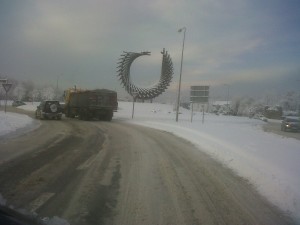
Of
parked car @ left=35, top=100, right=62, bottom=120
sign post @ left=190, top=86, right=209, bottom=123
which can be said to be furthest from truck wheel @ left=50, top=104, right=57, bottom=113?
sign post @ left=190, top=86, right=209, bottom=123

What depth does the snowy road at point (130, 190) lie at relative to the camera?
19.8 ft

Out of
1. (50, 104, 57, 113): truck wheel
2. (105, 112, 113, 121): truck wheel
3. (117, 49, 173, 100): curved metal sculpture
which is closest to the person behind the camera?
(50, 104, 57, 113): truck wheel

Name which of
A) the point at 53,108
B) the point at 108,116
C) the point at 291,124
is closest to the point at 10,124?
the point at 53,108

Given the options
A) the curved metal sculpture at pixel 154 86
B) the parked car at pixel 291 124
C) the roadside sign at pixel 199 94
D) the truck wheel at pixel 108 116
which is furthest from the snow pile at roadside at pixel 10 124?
the curved metal sculpture at pixel 154 86

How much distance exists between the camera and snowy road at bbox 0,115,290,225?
19.8 ft

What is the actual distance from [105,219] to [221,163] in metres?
7.17

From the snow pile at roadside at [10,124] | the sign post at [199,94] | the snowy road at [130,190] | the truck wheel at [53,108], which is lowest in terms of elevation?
the snow pile at roadside at [10,124]

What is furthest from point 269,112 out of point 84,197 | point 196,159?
point 84,197

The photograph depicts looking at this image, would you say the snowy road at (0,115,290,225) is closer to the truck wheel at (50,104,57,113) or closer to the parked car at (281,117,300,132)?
the truck wheel at (50,104,57,113)

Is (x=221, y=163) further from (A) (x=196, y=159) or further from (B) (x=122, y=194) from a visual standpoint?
(B) (x=122, y=194)

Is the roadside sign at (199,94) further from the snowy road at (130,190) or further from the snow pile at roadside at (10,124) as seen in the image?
the snowy road at (130,190)

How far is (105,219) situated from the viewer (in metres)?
5.73

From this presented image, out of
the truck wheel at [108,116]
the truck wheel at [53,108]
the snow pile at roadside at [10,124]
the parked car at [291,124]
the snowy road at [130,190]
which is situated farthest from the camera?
→ the parked car at [291,124]

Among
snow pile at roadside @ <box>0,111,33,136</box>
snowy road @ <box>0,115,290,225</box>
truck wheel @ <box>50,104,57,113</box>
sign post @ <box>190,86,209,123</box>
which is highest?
sign post @ <box>190,86,209,123</box>
